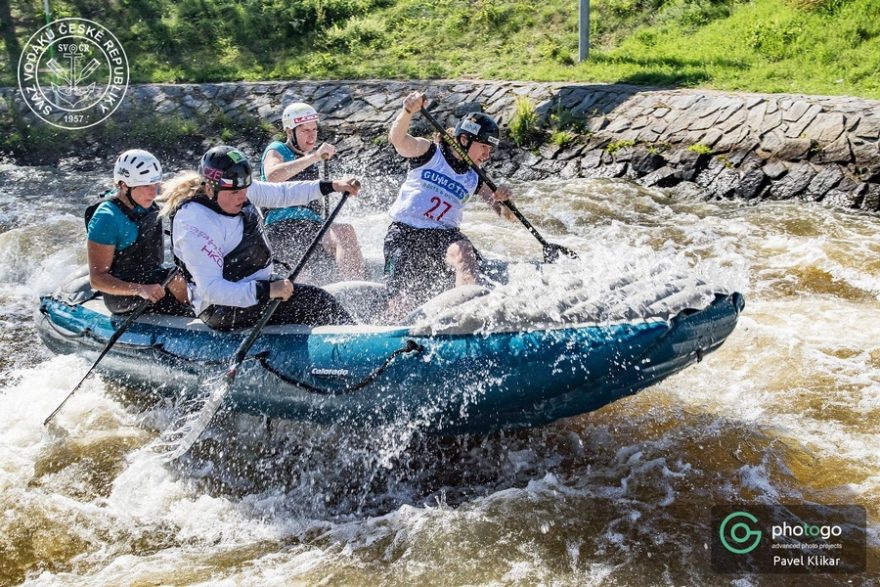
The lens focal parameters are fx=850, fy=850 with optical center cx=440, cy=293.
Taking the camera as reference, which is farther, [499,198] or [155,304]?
[499,198]

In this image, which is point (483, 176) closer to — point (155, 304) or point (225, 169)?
point (225, 169)

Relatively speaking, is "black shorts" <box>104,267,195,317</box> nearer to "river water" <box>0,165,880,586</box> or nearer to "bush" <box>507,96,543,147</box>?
"river water" <box>0,165,880,586</box>

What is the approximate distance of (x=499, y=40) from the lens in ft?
52.3

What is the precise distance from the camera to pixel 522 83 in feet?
44.5

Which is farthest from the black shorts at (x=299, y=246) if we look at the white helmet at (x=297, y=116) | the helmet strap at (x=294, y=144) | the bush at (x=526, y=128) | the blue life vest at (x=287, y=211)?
the bush at (x=526, y=128)

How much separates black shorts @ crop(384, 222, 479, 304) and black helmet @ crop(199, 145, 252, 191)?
4.46 ft

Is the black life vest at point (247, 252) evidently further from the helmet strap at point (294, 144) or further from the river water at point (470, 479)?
the helmet strap at point (294, 144)

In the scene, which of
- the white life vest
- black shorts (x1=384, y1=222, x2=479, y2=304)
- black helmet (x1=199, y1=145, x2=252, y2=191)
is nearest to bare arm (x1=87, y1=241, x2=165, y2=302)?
black helmet (x1=199, y1=145, x2=252, y2=191)

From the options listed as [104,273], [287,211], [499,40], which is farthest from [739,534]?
[499,40]

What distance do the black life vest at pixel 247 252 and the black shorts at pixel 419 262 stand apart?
0.99 metres

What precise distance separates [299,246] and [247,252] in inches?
64.0

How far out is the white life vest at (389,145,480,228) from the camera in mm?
5902

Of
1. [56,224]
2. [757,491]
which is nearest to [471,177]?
[757,491]

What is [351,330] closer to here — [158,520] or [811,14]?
[158,520]
